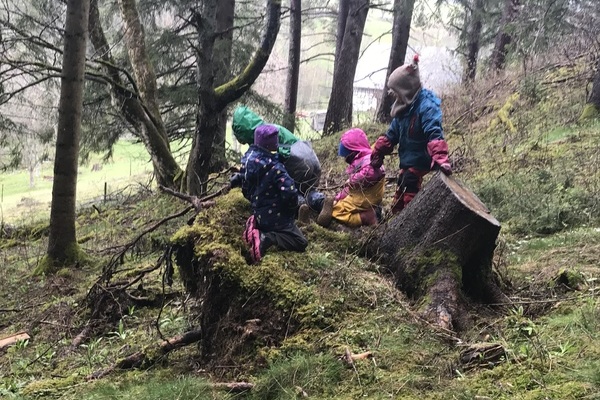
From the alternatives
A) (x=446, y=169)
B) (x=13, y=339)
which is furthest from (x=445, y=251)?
(x=13, y=339)

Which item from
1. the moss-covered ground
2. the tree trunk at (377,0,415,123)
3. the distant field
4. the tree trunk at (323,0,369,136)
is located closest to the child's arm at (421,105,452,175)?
the moss-covered ground

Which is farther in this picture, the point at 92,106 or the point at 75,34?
the point at 92,106

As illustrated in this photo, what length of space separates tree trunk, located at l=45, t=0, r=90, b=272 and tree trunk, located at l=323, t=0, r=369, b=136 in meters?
8.25

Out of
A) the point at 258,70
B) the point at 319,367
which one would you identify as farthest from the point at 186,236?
the point at 258,70

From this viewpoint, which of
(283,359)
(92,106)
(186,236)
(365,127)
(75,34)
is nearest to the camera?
(283,359)

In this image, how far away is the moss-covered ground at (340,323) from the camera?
8.98 ft

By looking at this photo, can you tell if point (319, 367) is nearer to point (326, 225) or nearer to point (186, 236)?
point (186, 236)

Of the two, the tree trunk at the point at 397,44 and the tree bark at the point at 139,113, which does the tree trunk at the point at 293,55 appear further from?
the tree bark at the point at 139,113

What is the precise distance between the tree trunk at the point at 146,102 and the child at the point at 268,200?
668 cm

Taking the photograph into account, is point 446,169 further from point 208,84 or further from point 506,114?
point 506,114

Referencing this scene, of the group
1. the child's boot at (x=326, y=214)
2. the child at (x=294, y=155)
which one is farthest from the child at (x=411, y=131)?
the child at (x=294, y=155)

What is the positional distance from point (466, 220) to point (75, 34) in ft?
21.3

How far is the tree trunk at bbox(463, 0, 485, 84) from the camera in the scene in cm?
1647

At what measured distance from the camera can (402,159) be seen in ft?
17.5
